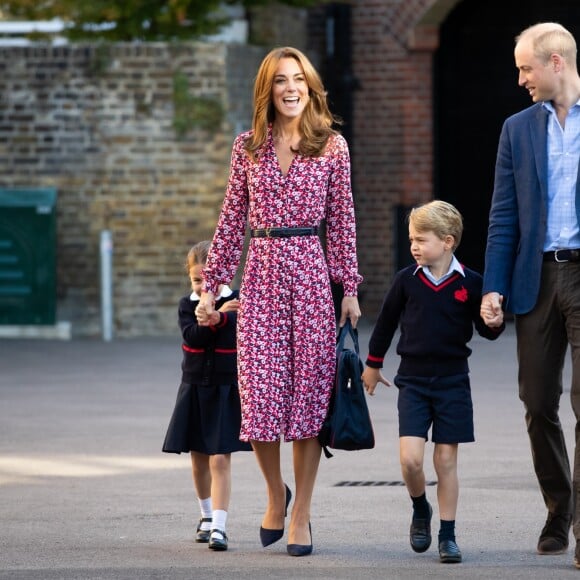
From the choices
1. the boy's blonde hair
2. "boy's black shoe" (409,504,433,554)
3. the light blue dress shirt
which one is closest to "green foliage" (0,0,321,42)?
the boy's blonde hair

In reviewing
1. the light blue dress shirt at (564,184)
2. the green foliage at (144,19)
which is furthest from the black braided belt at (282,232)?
the green foliage at (144,19)

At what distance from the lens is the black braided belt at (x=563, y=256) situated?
5.98m

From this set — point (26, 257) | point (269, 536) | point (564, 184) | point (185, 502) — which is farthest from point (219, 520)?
point (26, 257)

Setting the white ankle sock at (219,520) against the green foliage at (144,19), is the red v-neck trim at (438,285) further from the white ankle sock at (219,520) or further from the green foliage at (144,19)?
the green foliage at (144,19)

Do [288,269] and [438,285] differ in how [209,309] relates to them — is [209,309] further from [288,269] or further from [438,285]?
[438,285]

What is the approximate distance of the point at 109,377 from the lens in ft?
45.0

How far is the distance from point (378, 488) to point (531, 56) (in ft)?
9.14

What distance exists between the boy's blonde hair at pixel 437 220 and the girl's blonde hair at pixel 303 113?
464 millimetres

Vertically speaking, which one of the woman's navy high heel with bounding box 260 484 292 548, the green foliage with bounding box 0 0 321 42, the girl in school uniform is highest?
the green foliage with bounding box 0 0 321 42

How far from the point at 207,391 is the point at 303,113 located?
1215 millimetres

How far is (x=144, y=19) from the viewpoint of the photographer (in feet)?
58.4

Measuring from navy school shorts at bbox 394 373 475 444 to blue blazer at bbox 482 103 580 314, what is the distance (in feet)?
1.24

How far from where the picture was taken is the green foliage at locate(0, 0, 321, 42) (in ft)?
57.4

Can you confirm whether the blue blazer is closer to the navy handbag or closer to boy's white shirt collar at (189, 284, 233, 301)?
the navy handbag
